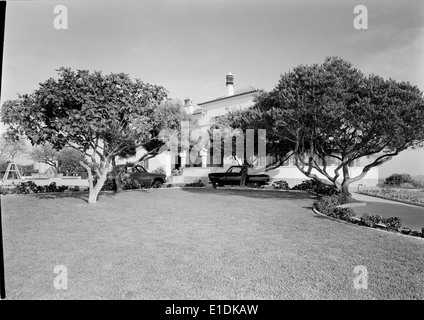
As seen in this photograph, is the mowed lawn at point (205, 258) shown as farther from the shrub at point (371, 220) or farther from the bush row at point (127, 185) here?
the bush row at point (127, 185)

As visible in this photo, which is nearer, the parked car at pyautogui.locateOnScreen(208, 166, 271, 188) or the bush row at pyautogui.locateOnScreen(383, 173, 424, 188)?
the parked car at pyautogui.locateOnScreen(208, 166, 271, 188)

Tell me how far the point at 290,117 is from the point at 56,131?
9.97 m

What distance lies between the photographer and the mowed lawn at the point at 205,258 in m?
3.47

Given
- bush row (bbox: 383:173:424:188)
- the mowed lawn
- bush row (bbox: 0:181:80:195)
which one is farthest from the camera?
bush row (bbox: 383:173:424:188)

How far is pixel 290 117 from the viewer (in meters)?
11.3

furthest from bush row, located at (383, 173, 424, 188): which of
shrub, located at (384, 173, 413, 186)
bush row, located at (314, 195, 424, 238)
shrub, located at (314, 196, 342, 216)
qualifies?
bush row, located at (314, 195, 424, 238)

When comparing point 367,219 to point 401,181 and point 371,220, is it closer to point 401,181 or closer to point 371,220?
point 371,220

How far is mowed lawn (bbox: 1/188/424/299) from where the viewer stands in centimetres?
347

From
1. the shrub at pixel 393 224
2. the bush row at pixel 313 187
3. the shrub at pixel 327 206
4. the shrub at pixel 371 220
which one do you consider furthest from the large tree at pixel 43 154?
the shrub at pixel 393 224

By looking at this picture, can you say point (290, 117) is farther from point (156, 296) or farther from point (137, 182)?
point (137, 182)

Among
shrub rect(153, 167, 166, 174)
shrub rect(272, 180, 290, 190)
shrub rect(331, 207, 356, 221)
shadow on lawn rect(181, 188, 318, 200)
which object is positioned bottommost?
shadow on lawn rect(181, 188, 318, 200)

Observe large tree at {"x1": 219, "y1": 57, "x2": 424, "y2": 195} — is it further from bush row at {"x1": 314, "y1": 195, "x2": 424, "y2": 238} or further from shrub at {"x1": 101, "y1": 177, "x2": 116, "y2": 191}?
shrub at {"x1": 101, "y1": 177, "x2": 116, "y2": 191}

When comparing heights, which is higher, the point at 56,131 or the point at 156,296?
the point at 56,131
